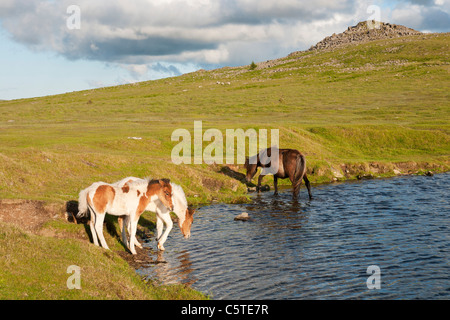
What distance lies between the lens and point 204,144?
38094 mm

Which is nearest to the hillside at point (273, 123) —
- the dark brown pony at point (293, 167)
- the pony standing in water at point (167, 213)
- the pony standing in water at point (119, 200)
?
the dark brown pony at point (293, 167)

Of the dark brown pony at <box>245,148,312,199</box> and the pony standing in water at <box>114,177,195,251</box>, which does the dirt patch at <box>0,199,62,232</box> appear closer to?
the pony standing in water at <box>114,177,195,251</box>

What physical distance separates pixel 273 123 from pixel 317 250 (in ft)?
132

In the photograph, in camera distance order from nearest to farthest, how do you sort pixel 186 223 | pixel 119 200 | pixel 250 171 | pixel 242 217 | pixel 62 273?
pixel 62 273
pixel 119 200
pixel 186 223
pixel 242 217
pixel 250 171

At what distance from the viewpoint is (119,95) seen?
14462 cm

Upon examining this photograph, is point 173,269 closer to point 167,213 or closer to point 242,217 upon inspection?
point 167,213

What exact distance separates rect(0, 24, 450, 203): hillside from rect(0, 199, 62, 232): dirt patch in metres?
1.15

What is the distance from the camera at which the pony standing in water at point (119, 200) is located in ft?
51.2

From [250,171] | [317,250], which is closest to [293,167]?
[250,171]

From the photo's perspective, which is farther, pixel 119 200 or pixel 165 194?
pixel 165 194

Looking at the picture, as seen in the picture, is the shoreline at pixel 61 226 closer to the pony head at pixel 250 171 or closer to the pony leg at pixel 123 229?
the pony leg at pixel 123 229

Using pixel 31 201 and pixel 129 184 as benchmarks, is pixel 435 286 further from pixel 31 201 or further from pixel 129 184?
pixel 31 201
